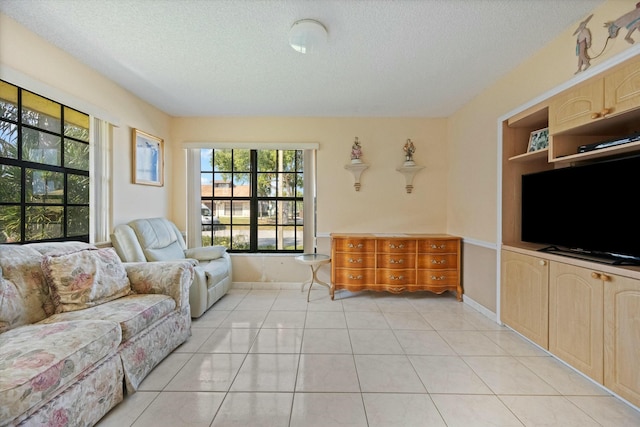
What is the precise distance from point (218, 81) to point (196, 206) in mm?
1750

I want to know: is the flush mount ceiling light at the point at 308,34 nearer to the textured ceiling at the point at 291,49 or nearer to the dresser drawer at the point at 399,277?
the textured ceiling at the point at 291,49

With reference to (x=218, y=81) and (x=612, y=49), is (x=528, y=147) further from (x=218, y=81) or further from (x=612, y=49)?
(x=218, y=81)

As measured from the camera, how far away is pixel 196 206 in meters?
3.74

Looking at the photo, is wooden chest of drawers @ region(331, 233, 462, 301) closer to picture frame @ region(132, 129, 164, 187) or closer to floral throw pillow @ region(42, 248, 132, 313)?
floral throw pillow @ region(42, 248, 132, 313)

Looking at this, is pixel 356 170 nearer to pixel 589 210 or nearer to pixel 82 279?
pixel 589 210

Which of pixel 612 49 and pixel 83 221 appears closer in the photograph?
pixel 612 49

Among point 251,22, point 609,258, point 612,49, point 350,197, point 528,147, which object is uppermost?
point 251,22

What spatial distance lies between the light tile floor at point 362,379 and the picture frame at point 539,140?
1.64m

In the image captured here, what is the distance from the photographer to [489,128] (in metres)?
2.79

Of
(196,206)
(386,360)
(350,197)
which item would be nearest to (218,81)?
(196,206)

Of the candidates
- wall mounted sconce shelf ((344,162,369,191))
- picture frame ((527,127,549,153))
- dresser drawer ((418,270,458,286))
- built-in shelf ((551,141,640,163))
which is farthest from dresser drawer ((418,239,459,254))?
built-in shelf ((551,141,640,163))

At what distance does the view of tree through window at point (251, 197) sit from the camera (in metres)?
3.92

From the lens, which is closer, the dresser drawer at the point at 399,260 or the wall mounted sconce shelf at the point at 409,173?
the dresser drawer at the point at 399,260

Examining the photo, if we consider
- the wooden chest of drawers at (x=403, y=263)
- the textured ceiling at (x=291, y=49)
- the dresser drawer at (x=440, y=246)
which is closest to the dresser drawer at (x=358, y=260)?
the wooden chest of drawers at (x=403, y=263)
